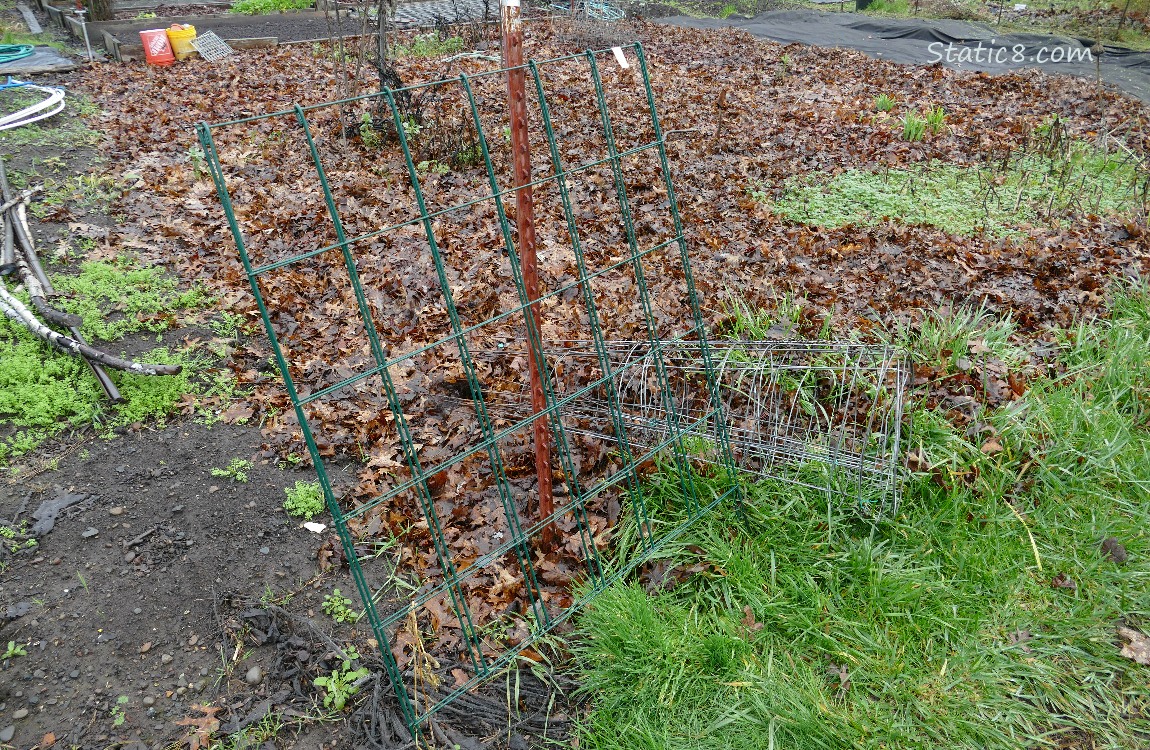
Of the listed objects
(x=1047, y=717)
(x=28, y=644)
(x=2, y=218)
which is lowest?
(x=1047, y=717)

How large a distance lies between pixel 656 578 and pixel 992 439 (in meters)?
1.74

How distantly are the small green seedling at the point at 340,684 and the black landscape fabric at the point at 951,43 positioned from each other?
1206 centimetres

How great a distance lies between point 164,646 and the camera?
9.56ft

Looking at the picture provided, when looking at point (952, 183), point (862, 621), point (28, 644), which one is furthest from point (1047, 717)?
point (952, 183)

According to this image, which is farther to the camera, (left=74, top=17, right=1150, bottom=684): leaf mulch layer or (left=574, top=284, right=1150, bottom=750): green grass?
(left=74, top=17, right=1150, bottom=684): leaf mulch layer

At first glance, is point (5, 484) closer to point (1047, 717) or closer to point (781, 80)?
point (1047, 717)

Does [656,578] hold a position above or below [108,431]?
below

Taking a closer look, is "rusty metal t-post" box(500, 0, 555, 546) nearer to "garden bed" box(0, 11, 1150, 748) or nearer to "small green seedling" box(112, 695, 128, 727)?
"garden bed" box(0, 11, 1150, 748)

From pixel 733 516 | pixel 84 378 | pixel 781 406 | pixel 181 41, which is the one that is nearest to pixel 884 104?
pixel 781 406

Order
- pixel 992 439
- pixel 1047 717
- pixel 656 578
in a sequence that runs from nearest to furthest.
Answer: pixel 1047 717 → pixel 656 578 → pixel 992 439

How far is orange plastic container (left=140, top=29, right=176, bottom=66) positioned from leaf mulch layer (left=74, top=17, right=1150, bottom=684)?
43 cm

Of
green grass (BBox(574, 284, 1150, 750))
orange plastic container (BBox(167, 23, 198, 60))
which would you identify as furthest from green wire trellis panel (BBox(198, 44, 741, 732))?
orange plastic container (BBox(167, 23, 198, 60))

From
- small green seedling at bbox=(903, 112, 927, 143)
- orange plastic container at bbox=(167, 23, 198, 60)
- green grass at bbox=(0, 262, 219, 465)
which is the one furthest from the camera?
orange plastic container at bbox=(167, 23, 198, 60)

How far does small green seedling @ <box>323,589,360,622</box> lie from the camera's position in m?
3.07
